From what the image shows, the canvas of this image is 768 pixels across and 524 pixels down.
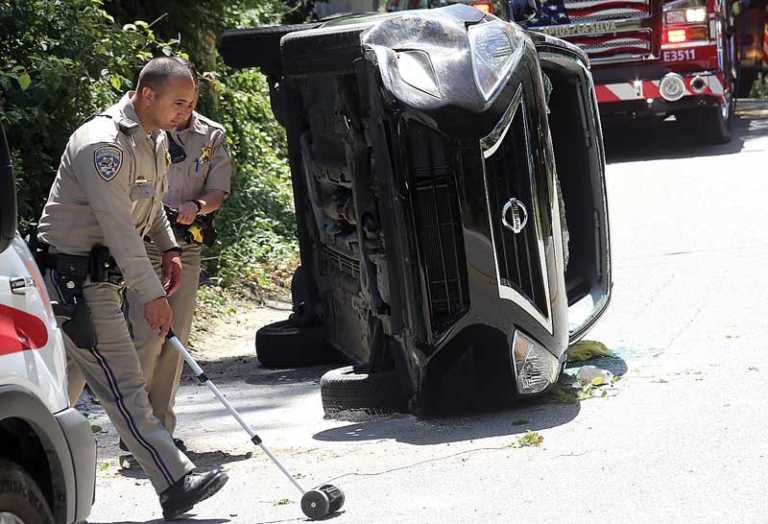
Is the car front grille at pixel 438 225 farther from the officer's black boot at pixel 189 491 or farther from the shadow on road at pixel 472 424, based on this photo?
the officer's black boot at pixel 189 491

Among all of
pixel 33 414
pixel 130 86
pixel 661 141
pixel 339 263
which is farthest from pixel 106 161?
pixel 661 141

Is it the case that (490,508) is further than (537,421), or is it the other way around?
(537,421)

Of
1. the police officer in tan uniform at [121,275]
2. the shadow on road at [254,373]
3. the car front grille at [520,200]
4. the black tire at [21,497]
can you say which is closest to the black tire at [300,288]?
the shadow on road at [254,373]

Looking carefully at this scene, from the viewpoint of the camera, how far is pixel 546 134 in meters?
6.32

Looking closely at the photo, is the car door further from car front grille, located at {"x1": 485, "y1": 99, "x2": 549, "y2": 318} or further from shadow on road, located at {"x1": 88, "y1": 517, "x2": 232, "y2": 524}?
shadow on road, located at {"x1": 88, "y1": 517, "x2": 232, "y2": 524}

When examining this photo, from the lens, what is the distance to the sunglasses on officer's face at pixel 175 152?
21.5 feet

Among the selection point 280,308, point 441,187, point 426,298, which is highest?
point 441,187

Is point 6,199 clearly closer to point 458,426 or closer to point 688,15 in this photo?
point 458,426

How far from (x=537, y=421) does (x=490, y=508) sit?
47.8 inches

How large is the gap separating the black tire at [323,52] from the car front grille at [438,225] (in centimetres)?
54

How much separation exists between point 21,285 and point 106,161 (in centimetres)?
123

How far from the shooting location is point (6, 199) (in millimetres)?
3475

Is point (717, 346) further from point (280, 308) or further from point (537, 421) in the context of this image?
point (280, 308)

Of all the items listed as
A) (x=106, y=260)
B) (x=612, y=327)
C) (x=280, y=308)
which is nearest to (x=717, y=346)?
(x=612, y=327)
